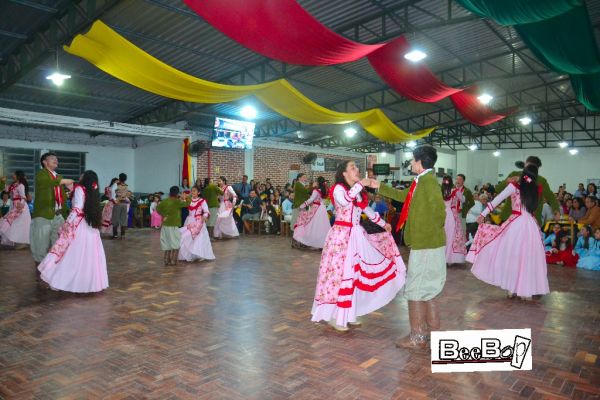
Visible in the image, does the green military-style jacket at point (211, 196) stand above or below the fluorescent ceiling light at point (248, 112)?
below

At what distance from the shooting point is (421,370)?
2938mm

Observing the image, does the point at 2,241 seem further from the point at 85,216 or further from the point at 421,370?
the point at 421,370

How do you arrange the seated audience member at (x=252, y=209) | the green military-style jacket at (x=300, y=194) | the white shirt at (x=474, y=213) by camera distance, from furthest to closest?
the seated audience member at (x=252, y=209) → the green military-style jacket at (x=300, y=194) → the white shirt at (x=474, y=213)

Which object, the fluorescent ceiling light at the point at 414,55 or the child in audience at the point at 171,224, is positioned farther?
the fluorescent ceiling light at the point at 414,55

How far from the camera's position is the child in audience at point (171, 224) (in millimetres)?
6637

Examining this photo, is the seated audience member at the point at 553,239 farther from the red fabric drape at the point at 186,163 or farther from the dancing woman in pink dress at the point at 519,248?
the red fabric drape at the point at 186,163

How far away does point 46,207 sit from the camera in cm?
575

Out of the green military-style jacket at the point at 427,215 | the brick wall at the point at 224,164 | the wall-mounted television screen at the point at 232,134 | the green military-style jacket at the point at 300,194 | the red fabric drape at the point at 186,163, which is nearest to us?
the green military-style jacket at the point at 427,215

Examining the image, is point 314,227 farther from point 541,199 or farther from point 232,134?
point 232,134

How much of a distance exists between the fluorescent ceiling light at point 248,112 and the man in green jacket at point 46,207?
8188 millimetres

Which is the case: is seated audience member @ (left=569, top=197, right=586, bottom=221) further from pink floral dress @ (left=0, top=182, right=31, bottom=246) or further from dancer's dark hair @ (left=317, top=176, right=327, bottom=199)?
pink floral dress @ (left=0, top=182, right=31, bottom=246)

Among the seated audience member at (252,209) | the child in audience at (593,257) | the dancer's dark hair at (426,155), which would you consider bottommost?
the child in audience at (593,257)

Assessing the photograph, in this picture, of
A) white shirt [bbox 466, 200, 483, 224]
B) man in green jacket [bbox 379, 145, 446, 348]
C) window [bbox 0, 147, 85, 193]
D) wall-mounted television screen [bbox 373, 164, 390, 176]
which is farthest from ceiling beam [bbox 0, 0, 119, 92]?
wall-mounted television screen [bbox 373, 164, 390, 176]

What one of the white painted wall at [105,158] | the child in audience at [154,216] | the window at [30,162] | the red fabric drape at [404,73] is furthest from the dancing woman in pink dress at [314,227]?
the window at [30,162]
